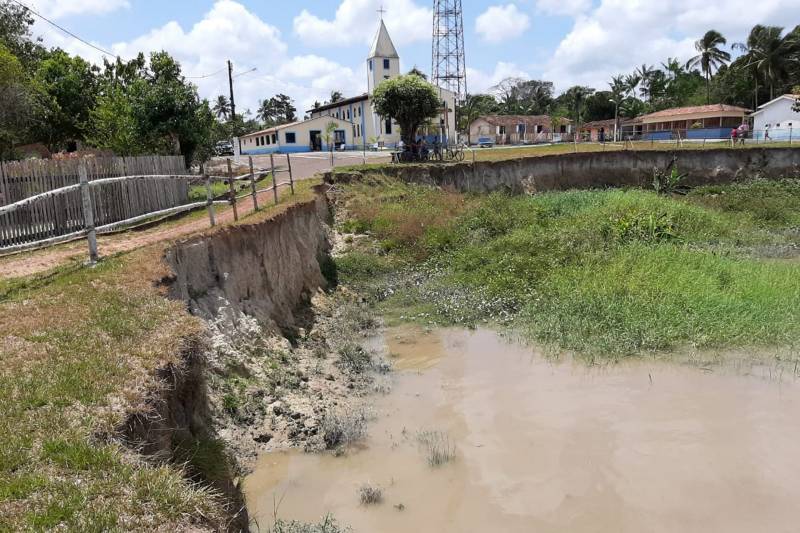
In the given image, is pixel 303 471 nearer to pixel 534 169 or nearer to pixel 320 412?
pixel 320 412

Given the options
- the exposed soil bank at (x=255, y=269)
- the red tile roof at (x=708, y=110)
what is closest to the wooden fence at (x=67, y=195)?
the exposed soil bank at (x=255, y=269)

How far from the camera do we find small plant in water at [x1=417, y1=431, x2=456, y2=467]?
24.5ft

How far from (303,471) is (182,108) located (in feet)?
57.9

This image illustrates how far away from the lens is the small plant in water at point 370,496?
663 centimetres

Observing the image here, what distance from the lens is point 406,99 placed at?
98.6 feet

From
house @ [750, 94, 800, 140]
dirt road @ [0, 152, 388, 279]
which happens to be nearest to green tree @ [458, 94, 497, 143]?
house @ [750, 94, 800, 140]

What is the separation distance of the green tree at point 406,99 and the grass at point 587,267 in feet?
21.3

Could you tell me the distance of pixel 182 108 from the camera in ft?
69.5

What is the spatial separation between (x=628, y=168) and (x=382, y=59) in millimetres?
34438

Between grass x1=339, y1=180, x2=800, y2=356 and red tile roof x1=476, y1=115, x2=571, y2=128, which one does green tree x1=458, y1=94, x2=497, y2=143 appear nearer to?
red tile roof x1=476, y1=115, x2=571, y2=128

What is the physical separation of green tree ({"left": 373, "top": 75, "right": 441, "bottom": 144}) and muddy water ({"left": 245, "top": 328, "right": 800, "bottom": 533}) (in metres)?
22.5

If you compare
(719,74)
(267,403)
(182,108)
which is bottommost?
(267,403)

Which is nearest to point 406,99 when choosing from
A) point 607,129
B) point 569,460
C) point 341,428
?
point 341,428

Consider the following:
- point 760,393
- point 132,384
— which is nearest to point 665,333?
point 760,393
